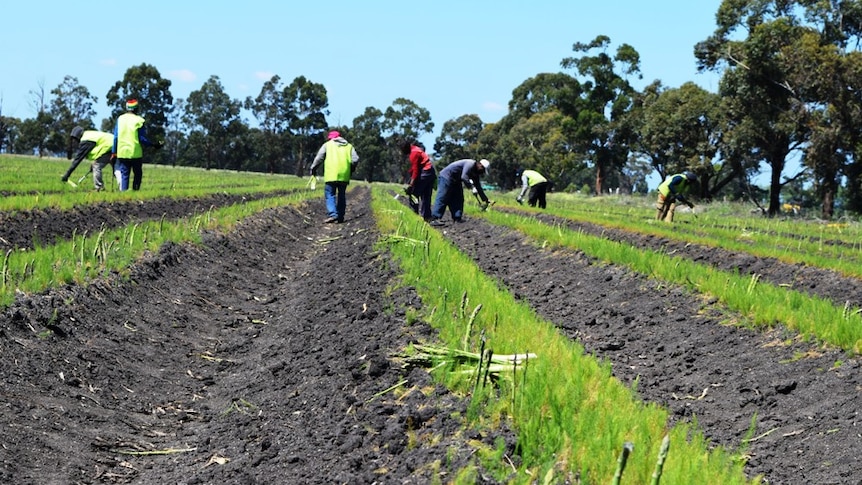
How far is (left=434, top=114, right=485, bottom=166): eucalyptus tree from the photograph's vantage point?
99.8m

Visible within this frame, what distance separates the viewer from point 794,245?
1483cm

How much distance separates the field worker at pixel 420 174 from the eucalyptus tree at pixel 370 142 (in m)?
74.6

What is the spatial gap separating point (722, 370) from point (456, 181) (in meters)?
10.2

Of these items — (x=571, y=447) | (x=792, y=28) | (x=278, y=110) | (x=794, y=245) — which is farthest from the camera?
(x=278, y=110)

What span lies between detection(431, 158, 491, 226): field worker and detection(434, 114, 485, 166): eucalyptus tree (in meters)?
82.3

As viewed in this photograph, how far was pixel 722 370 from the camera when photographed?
19.8 feet

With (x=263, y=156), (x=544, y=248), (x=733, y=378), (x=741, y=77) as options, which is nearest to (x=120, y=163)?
(x=544, y=248)

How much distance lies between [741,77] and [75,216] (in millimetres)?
26525

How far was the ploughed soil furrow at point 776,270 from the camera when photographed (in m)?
9.42

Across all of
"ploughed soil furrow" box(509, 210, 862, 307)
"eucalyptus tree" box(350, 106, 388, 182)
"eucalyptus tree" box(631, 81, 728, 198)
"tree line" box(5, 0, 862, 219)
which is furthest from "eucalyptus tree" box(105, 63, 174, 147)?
"ploughed soil furrow" box(509, 210, 862, 307)

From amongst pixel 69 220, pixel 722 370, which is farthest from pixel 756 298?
pixel 69 220

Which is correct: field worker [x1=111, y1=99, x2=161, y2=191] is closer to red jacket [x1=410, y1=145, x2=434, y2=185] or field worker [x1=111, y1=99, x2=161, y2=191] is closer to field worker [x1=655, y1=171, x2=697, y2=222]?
red jacket [x1=410, y1=145, x2=434, y2=185]

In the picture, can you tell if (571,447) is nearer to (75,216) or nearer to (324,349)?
(324,349)

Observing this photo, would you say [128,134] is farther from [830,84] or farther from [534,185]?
[830,84]
